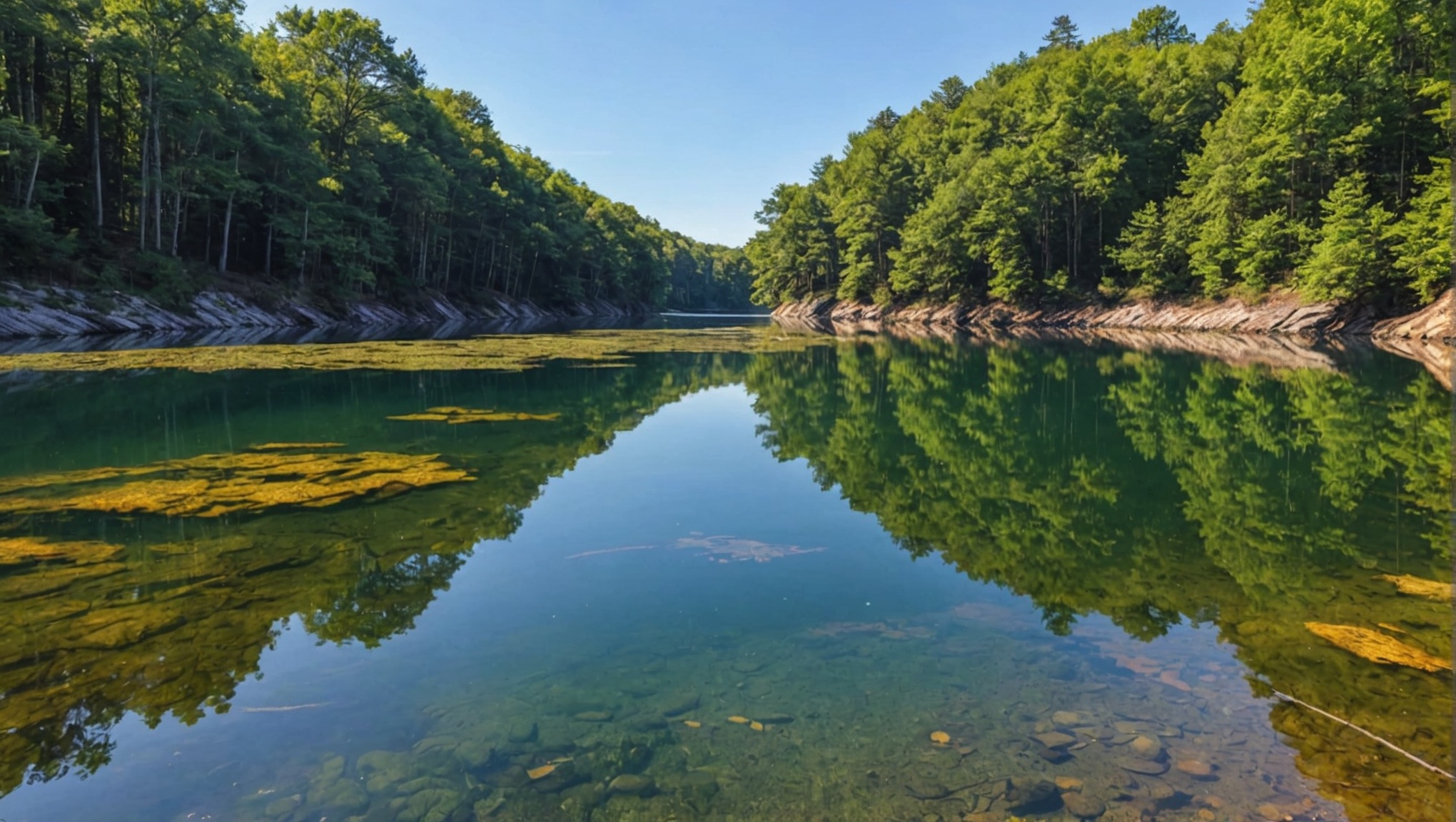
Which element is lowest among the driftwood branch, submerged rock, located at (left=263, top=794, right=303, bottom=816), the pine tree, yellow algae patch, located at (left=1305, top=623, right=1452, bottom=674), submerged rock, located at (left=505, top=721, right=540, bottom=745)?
submerged rock, located at (left=263, top=794, right=303, bottom=816)

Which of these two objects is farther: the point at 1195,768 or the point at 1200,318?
the point at 1200,318

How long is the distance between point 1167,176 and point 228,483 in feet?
204

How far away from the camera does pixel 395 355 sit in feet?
85.3

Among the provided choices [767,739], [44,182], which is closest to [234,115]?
[44,182]

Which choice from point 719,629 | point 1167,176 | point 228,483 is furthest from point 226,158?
point 1167,176

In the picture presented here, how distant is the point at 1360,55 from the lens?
35.1 m

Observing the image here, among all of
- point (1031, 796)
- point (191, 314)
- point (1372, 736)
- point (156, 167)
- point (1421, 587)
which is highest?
point (156, 167)

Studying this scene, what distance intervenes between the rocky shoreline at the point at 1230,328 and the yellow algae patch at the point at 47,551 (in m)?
24.1

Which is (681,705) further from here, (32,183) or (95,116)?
(95,116)

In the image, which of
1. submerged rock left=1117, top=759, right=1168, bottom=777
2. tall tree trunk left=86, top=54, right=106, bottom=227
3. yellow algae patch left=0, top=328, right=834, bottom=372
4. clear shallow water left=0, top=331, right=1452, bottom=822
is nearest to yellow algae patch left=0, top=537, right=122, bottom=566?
clear shallow water left=0, top=331, right=1452, bottom=822

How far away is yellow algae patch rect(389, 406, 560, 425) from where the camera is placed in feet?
44.5

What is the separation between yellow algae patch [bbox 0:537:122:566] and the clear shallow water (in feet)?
0.10

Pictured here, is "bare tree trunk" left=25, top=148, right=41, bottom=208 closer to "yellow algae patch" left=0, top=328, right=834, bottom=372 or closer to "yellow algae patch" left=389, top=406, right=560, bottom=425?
"yellow algae patch" left=0, top=328, right=834, bottom=372

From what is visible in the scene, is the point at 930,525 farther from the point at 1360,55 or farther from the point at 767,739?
the point at 1360,55
